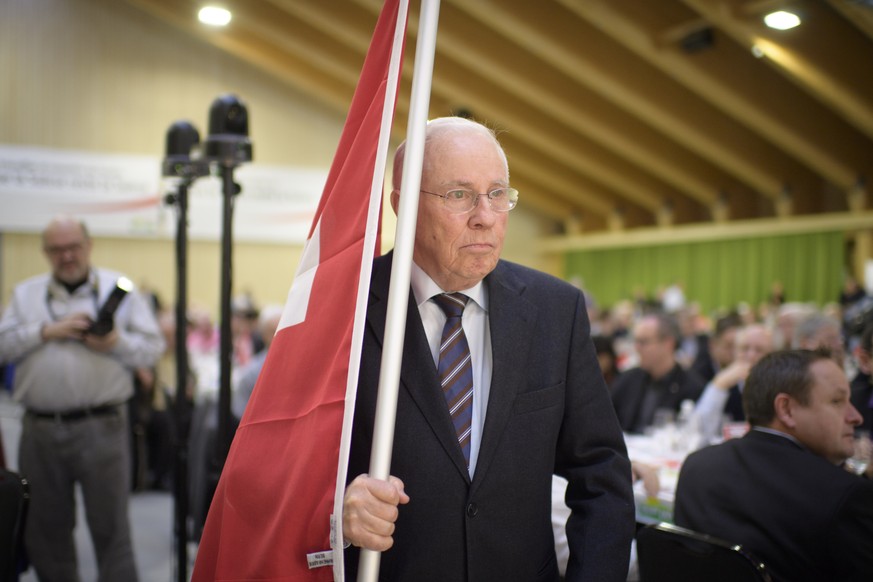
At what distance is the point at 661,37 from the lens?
31.3ft

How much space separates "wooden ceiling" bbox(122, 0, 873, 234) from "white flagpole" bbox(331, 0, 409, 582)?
7.14 m

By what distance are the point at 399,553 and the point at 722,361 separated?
5.36 meters

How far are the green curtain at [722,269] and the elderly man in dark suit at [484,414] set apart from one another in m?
12.2

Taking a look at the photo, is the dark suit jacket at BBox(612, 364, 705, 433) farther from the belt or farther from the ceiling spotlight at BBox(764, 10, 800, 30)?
the ceiling spotlight at BBox(764, 10, 800, 30)

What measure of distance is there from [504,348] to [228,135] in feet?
6.64

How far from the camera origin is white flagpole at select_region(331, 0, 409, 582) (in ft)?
4.35

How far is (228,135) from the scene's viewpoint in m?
3.22

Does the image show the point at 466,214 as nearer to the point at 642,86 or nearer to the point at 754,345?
the point at 754,345

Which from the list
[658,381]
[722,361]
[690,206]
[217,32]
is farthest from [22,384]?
[690,206]

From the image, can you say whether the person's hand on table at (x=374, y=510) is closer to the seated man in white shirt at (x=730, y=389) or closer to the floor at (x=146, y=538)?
the floor at (x=146, y=538)

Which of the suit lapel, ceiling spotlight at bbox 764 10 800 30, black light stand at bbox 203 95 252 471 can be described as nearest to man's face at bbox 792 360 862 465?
the suit lapel

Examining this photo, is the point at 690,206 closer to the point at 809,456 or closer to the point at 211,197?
the point at 211,197

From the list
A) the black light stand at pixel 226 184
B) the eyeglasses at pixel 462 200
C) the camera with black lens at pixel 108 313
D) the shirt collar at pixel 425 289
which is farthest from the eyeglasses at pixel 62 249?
the eyeglasses at pixel 462 200

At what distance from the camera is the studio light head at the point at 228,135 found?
10.4 feet
